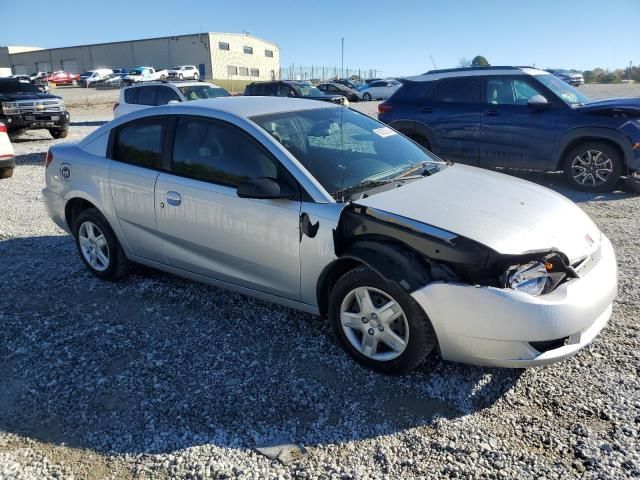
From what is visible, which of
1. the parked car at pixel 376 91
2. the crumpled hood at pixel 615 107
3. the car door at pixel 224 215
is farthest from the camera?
the parked car at pixel 376 91

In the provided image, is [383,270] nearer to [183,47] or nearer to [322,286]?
[322,286]

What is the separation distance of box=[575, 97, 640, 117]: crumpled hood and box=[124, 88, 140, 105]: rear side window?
434 inches

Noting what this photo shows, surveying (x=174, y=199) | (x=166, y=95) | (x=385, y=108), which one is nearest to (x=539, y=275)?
(x=174, y=199)

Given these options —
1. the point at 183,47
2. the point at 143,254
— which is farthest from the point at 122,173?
the point at 183,47

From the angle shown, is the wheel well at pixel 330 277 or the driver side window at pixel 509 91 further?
the driver side window at pixel 509 91

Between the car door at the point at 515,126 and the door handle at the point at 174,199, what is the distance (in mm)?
6051

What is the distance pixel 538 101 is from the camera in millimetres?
7969

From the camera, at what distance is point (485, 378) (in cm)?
320

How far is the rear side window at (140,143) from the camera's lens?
4.27 m

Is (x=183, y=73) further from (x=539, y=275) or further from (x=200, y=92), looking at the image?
(x=539, y=275)

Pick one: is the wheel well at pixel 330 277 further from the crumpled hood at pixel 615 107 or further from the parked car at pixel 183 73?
the parked car at pixel 183 73

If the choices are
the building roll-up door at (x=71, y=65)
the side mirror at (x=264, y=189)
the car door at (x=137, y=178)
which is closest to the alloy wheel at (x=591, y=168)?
the side mirror at (x=264, y=189)

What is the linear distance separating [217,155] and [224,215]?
1.61 feet

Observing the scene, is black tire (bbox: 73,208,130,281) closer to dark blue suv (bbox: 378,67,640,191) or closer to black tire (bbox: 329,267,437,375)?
black tire (bbox: 329,267,437,375)
